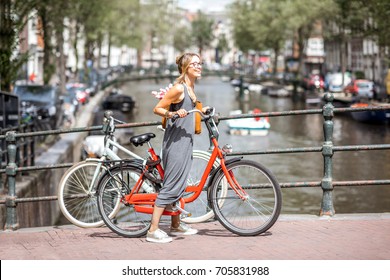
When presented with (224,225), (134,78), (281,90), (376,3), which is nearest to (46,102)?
(376,3)

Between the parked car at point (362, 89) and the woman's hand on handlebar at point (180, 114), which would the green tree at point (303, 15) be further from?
the woman's hand on handlebar at point (180, 114)

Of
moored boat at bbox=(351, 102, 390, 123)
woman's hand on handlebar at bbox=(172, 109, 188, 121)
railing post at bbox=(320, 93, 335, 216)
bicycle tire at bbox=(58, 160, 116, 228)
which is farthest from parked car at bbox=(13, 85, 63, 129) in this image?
woman's hand on handlebar at bbox=(172, 109, 188, 121)

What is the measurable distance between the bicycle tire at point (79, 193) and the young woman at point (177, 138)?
80 centimetres

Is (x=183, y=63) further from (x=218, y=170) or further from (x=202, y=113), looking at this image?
(x=218, y=170)

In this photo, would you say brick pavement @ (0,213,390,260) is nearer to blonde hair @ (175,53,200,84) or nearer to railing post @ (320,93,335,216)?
railing post @ (320,93,335,216)

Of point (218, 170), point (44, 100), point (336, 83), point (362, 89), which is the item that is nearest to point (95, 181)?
point (218, 170)

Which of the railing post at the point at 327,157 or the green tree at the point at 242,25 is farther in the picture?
the green tree at the point at 242,25

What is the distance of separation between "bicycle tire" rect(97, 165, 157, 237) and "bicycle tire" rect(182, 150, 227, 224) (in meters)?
0.43

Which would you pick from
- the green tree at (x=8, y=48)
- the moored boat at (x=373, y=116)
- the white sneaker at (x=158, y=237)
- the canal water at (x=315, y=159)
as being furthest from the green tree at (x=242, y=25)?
the white sneaker at (x=158, y=237)

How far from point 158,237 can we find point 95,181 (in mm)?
1159

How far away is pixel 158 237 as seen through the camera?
823 centimetres

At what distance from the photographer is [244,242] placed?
8.11 m

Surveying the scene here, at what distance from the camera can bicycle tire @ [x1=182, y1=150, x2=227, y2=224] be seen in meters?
8.73

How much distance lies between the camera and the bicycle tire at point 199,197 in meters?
8.73
